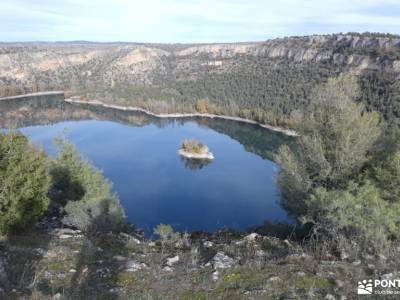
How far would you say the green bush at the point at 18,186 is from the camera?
454 inches

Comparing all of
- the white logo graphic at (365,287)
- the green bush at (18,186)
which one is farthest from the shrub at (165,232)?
the white logo graphic at (365,287)

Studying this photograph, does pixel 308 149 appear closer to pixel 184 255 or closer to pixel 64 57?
pixel 184 255

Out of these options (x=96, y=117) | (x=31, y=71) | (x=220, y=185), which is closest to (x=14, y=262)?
(x=220, y=185)

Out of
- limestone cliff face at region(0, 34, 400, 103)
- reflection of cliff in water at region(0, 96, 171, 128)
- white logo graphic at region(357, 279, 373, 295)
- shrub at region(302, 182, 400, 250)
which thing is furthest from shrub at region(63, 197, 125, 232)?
limestone cliff face at region(0, 34, 400, 103)

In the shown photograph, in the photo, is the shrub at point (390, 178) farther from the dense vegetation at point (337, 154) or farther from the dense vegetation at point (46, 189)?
the dense vegetation at point (46, 189)

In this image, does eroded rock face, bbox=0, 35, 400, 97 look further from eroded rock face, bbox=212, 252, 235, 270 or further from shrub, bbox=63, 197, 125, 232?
eroded rock face, bbox=212, 252, 235, 270

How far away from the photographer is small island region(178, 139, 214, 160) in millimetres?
60906

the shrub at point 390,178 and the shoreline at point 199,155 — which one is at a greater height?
the shrub at point 390,178

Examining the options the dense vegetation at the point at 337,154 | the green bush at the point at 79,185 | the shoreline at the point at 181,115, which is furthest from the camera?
the shoreline at the point at 181,115

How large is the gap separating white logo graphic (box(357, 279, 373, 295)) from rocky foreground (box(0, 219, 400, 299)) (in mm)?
121

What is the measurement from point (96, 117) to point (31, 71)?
8714 centimetres

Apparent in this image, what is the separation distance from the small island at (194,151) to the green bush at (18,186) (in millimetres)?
47391

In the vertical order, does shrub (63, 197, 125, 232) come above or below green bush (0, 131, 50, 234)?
below

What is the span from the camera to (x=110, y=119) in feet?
321
